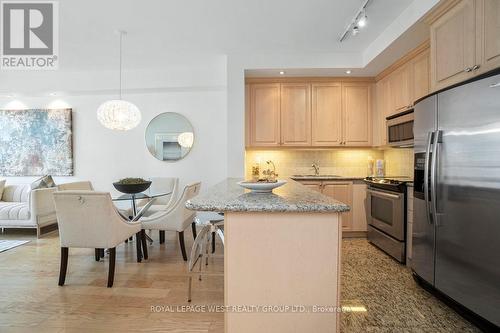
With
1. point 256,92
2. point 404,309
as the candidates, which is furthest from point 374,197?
point 256,92

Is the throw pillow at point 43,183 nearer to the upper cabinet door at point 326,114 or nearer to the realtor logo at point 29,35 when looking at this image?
the realtor logo at point 29,35

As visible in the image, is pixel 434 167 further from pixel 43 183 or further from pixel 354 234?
pixel 43 183

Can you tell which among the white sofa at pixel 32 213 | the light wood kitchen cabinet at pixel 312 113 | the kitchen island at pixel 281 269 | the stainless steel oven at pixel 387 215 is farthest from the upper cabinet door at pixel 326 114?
the white sofa at pixel 32 213

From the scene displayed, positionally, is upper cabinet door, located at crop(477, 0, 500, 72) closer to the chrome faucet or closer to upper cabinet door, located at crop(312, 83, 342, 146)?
upper cabinet door, located at crop(312, 83, 342, 146)

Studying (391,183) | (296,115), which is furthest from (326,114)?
(391,183)

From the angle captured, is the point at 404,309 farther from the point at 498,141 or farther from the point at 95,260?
the point at 95,260

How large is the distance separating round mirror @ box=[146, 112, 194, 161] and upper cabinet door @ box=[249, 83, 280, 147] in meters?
1.20

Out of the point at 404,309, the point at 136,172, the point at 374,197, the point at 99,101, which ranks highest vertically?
the point at 99,101

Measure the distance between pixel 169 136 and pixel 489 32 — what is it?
4190mm

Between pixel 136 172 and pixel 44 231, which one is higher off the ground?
pixel 136 172

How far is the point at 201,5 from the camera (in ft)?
8.48

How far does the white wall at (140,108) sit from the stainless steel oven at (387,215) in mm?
2440

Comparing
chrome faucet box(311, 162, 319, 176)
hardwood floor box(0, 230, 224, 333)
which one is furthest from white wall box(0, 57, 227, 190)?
hardwood floor box(0, 230, 224, 333)

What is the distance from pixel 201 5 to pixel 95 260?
3.07m
